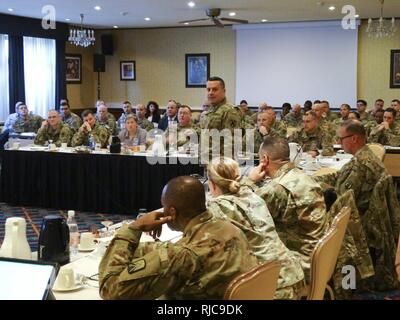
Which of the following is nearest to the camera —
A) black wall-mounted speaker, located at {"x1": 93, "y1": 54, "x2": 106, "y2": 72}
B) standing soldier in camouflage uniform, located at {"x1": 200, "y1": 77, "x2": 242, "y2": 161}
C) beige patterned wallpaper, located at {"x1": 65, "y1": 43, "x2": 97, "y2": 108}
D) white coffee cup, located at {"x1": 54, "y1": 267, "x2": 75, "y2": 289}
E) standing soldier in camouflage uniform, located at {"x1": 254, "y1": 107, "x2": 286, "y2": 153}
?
white coffee cup, located at {"x1": 54, "y1": 267, "x2": 75, "y2": 289}

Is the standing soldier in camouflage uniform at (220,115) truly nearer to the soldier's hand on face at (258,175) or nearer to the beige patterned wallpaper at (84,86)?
the soldier's hand on face at (258,175)

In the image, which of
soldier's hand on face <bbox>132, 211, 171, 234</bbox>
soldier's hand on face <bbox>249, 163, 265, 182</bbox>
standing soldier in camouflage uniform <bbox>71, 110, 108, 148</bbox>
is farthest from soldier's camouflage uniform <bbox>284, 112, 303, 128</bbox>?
soldier's hand on face <bbox>132, 211, 171, 234</bbox>

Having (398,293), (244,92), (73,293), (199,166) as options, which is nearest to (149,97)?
(244,92)

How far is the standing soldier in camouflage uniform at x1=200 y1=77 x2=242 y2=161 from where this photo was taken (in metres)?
5.25

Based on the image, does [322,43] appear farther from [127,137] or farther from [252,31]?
[127,137]

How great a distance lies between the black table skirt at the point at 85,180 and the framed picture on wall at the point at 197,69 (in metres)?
8.07

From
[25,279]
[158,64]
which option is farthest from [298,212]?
[158,64]

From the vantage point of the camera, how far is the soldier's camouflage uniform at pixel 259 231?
2615 millimetres

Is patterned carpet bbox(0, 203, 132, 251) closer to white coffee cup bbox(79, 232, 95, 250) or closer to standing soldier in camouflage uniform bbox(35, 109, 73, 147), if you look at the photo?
standing soldier in camouflage uniform bbox(35, 109, 73, 147)

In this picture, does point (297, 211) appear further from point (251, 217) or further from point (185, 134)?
point (185, 134)

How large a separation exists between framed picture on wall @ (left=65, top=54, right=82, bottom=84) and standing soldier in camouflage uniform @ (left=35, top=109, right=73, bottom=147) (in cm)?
693

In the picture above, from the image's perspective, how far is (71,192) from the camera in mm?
7785

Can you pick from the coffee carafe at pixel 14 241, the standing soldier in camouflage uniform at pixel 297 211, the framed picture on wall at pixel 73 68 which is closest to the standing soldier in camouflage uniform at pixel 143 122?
the framed picture on wall at pixel 73 68

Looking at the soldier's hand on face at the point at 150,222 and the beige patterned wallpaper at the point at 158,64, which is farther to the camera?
the beige patterned wallpaper at the point at 158,64
